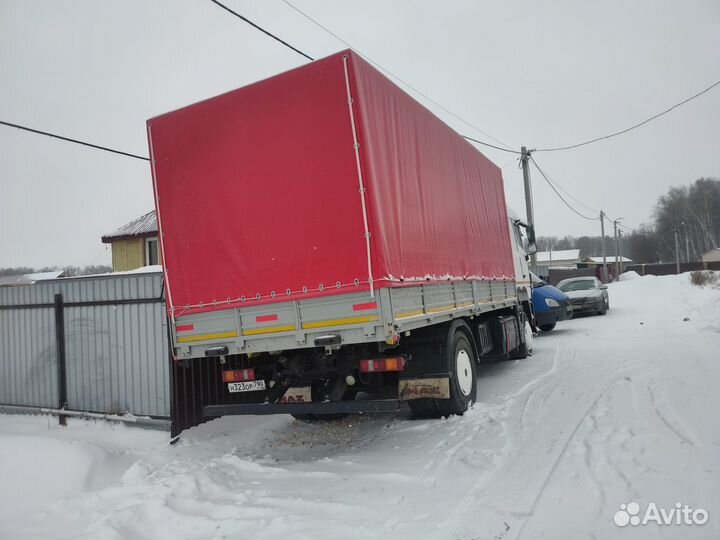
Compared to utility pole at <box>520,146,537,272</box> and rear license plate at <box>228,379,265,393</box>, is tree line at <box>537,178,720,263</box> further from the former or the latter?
rear license plate at <box>228,379,265,393</box>

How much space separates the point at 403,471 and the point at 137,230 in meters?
21.7

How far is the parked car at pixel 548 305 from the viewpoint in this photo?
14.1 meters

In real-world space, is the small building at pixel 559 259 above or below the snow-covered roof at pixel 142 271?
above

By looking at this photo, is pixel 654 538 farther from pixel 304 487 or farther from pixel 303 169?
pixel 303 169

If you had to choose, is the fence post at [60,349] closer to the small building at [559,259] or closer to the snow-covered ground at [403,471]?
the snow-covered ground at [403,471]

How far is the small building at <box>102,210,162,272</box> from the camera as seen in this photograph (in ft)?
75.8

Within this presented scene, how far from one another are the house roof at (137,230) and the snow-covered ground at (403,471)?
54.1ft

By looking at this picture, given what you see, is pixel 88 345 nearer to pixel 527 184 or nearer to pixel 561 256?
pixel 527 184

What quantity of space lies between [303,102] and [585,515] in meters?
4.12

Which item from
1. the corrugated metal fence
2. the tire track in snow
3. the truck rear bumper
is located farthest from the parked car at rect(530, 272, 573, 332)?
the corrugated metal fence

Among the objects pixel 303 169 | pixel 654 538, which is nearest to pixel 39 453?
pixel 303 169

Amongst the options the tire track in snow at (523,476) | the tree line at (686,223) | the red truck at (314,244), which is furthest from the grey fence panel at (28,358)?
the tree line at (686,223)

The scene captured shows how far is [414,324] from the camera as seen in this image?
5008 millimetres

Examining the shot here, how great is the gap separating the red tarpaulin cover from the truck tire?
915mm
